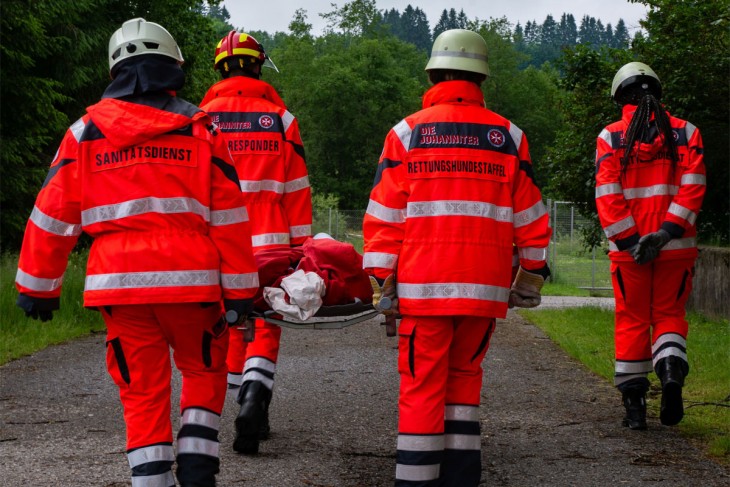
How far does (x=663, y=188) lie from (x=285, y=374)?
11.8 ft

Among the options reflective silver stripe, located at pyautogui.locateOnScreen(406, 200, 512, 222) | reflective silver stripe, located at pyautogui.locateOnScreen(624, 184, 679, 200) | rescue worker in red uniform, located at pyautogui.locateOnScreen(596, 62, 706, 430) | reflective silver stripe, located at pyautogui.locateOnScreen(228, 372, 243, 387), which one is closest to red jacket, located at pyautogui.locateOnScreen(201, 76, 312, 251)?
reflective silver stripe, located at pyautogui.locateOnScreen(228, 372, 243, 387)

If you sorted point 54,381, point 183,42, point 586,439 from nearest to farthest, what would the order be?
point 586,439 → point 54,381 → point 183,42

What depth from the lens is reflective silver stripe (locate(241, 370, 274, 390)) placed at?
636 cm

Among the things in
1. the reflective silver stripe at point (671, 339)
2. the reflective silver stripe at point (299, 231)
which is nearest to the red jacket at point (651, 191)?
the reflective silver stripe at point (671, 339)

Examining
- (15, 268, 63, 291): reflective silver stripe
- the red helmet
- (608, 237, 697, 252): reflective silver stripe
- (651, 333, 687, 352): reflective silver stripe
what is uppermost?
the red helmet

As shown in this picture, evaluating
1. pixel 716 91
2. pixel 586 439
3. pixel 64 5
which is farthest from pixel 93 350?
pixel 64 5

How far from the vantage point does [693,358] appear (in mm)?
9852

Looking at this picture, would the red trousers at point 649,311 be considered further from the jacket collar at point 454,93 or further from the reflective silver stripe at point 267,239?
the jacket collar at point 454,93

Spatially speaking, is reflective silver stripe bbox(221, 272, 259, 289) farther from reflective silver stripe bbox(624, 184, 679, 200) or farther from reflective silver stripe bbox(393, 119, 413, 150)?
reflective silver stripe bbox(624, 184, 679, 200)

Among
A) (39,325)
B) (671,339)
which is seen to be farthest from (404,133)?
(39,325)

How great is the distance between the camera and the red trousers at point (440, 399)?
4965 millimetres

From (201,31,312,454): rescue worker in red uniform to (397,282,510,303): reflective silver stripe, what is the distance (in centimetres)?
167

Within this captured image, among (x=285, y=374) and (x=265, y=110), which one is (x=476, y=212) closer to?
(x=265, y=110)

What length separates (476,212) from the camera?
508 cm
